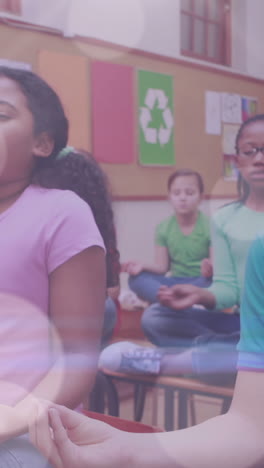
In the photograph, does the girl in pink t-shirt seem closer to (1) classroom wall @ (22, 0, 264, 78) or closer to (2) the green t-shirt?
(2) the green t-shirt

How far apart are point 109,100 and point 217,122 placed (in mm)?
906

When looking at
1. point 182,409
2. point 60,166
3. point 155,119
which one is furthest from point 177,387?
point 155,119

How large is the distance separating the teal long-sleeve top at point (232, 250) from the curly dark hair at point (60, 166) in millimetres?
467

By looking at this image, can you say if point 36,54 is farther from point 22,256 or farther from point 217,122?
point 22,256

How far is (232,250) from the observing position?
1.61m

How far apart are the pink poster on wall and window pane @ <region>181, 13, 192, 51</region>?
41cm

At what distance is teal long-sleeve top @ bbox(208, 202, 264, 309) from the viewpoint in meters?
1.60

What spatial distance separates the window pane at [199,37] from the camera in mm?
3363

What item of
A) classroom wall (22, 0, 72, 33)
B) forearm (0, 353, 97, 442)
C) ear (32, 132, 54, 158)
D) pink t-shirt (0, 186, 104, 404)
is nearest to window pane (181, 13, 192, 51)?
classroom wall (22, 0, 72, 33)

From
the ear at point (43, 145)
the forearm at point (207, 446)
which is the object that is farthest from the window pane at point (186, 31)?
the forearm at point (207, 446)

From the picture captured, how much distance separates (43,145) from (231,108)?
2.88 metres

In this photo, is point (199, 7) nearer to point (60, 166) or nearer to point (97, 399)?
point (97, 399)

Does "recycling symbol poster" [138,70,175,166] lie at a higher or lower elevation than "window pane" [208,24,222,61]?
lower

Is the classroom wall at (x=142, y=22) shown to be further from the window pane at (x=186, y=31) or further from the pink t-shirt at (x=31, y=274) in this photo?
the pink t-shirt at (x=31, y=274)
